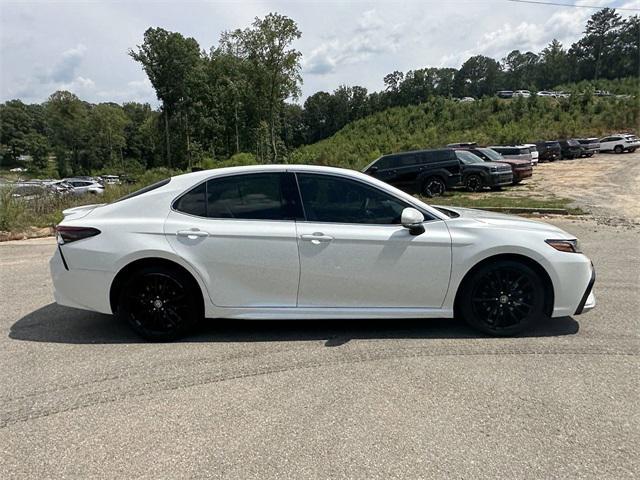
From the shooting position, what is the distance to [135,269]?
368 cm

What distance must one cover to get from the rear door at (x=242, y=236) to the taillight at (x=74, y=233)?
0.68m

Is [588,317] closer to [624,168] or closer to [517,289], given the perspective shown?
[517,289]

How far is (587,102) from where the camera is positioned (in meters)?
46.9

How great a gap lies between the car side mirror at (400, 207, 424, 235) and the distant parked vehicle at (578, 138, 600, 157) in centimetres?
3782

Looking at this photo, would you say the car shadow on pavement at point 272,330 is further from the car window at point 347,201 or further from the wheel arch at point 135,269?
the car window at point 347,201

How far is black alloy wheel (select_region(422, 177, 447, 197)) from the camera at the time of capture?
15.4m

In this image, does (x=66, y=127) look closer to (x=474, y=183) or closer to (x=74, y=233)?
(x=474, y=183)

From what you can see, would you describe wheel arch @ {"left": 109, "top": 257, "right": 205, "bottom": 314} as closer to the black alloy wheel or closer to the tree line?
the black alloy wheel

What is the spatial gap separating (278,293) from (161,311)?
106 cm

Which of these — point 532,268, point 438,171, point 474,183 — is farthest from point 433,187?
point 532,268

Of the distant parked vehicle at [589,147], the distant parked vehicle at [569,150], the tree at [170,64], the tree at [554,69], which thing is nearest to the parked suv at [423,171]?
the distant parked vehicle at [569,150]

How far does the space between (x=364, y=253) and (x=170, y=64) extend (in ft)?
167

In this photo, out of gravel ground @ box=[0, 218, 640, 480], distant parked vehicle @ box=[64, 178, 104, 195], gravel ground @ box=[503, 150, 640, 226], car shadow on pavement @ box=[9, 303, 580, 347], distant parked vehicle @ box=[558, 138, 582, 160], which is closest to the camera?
gravel ground @ box=[0, 218, 640, 480]

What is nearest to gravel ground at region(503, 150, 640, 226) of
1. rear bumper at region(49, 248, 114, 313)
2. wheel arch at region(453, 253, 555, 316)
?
wheel arch at region(453, 253, 555, 316)
